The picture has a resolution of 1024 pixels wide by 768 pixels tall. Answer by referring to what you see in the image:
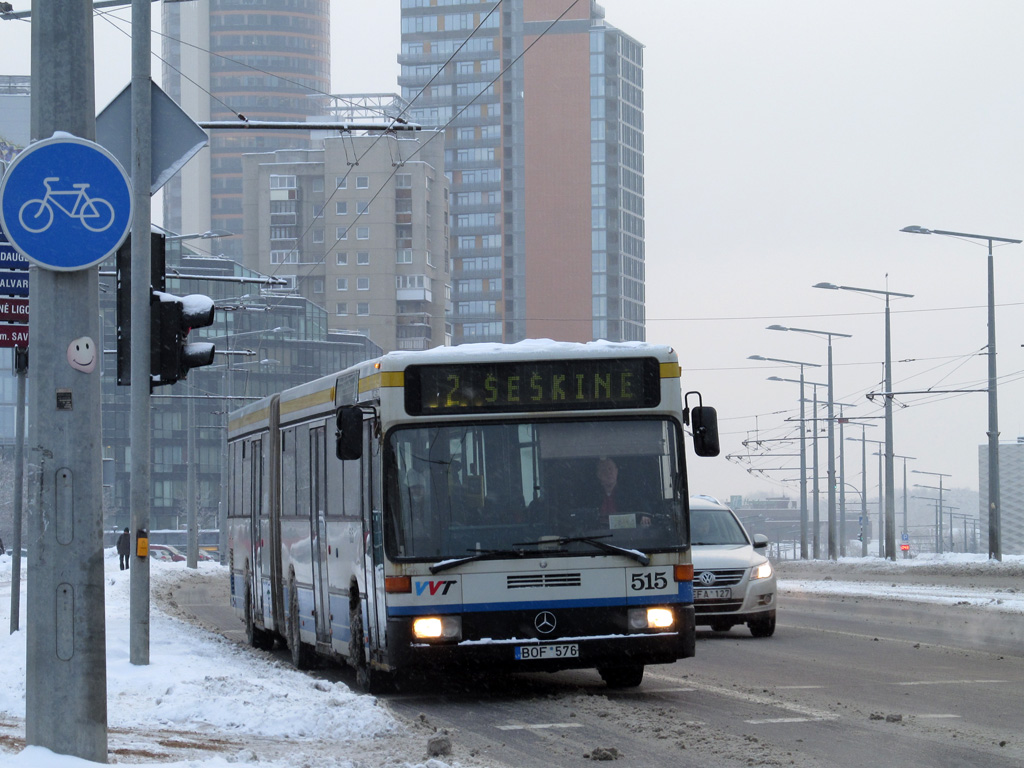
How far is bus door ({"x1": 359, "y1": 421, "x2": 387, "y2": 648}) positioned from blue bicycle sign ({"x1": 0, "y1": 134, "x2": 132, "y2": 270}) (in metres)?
5.33

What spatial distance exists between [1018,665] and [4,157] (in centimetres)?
9110

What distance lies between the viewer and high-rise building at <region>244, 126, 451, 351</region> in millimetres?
159375

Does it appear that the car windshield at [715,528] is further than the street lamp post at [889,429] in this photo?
No

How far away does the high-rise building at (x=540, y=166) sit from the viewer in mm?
181000

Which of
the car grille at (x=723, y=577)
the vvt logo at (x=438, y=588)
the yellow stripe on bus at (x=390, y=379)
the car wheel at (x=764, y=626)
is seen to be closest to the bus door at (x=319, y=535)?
the yellow stripe on bus at (x=390, y=379)

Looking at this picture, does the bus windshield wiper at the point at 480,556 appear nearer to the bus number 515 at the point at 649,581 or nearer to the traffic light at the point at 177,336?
the bus number 515 at the point at 649,581

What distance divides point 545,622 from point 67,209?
5.91 metres

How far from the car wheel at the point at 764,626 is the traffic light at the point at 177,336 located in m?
9.20

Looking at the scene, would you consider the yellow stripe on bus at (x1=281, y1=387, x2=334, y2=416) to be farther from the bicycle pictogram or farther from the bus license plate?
the bicycle pictogram

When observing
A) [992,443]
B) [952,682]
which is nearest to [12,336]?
[952,682]

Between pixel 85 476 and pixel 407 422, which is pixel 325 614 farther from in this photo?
pixel 85 476

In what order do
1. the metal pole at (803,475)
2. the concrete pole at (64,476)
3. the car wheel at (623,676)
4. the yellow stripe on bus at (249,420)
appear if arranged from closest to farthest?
the concrete pole at (64,476), the car wheel at (623,676), the yellow stripe on bus at (249,420), the metal pole at (803,475)

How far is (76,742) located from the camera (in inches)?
262

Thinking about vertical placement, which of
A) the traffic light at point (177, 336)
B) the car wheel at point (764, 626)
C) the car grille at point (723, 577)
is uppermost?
the traffic light at point (177, 336)
